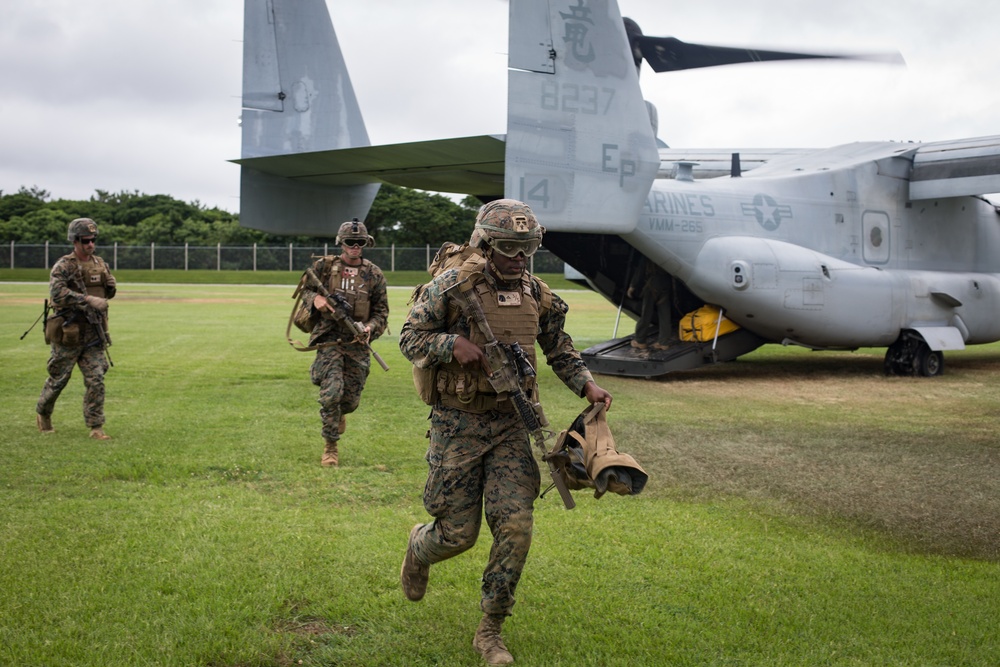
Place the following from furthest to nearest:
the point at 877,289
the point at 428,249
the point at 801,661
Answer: the point at 428,249 < the point at 877,289 < the point at 801,661

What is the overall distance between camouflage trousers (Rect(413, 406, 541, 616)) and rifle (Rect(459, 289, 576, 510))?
14 centimetres

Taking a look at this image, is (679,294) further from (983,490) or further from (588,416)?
(588,416)

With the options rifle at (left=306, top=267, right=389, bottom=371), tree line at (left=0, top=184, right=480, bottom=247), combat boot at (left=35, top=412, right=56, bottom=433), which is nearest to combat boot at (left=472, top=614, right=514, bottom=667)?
rifle at (left=306, top=267, right=389, bottom=371)

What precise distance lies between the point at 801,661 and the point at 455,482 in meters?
1.78

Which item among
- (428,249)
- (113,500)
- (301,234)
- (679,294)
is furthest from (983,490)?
(428,249)

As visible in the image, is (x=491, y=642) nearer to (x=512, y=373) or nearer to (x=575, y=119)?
(x=512, y=373)

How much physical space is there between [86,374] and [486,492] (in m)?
5.98

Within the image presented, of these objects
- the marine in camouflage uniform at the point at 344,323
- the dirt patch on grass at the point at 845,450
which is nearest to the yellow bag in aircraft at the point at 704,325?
the dirt patch on grass at the point at 845,450

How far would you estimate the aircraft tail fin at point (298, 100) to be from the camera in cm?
1391

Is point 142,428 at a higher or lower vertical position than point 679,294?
lower

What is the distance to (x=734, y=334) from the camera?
49.0 ft

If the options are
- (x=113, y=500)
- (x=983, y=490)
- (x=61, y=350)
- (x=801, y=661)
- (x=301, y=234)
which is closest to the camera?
(x=801, y=661)

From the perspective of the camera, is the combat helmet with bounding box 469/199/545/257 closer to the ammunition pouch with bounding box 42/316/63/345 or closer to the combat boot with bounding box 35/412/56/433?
the ammunition pouch with bounding box 42/316/63/345

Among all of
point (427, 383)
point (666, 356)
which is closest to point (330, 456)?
point (427, 383)
